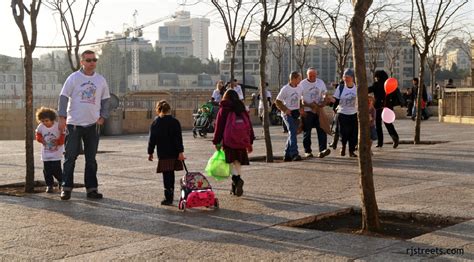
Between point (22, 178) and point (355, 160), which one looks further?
point (355, 160)

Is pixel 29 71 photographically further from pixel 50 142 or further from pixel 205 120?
pixel 205 120

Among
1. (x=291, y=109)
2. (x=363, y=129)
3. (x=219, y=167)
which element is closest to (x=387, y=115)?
(x=291, y=109)

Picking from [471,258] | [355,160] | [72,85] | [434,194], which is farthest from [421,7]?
[471,258]

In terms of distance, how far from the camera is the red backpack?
9.62m

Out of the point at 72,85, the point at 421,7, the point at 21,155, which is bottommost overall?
the point at 21,155

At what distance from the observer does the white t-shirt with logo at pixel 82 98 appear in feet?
31.5

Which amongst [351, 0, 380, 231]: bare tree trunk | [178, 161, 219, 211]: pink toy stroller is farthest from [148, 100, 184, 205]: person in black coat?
[351, 0, 380, 231]: bare tree trunk

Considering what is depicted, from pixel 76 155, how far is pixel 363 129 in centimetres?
424

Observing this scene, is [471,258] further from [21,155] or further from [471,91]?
[471,91]

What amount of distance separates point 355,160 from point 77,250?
27.5 ft

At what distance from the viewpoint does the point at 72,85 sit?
9.61 m

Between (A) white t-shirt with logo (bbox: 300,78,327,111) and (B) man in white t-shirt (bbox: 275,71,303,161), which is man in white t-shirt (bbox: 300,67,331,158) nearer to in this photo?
(A) white t-shirt with logo (bbox: 300,78,327,111)

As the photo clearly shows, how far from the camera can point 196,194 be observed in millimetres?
8414

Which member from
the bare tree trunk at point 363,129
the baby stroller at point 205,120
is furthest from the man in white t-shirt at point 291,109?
the baby stroller at point 205,120
